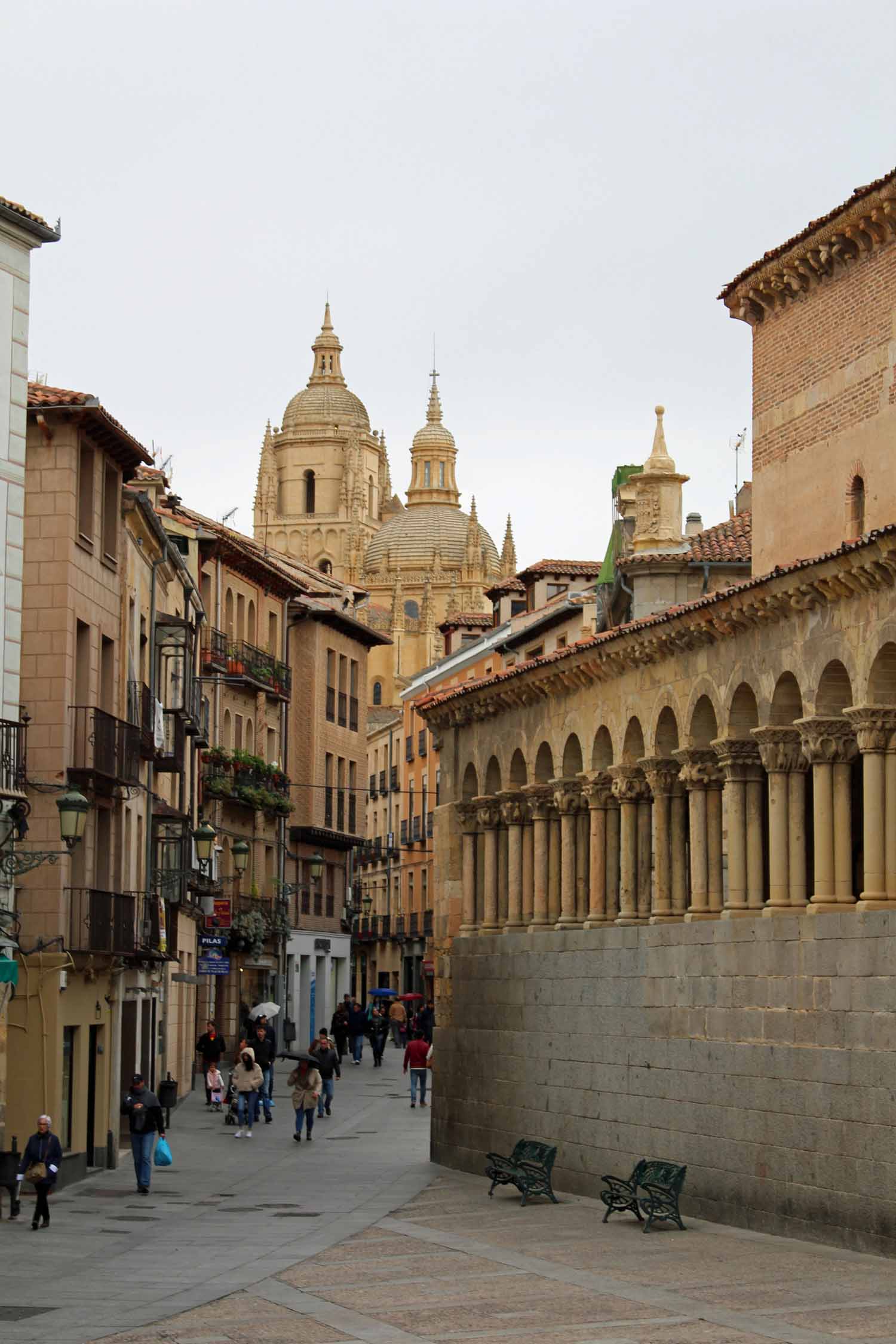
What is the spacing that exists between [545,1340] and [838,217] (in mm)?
14159

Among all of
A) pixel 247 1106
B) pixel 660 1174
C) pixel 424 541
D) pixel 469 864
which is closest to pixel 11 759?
pixel 469 864

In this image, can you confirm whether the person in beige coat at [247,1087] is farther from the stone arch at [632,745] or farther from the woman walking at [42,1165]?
the woman walking at [42,1165]

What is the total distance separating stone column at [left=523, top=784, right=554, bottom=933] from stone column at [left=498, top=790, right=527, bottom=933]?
0.53 meters

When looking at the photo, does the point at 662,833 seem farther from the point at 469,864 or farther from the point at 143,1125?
the point at 469,864

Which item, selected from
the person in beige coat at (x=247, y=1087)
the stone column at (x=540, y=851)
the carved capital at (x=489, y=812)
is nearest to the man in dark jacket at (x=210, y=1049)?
the person in beige coat at (x=247, y=1087)

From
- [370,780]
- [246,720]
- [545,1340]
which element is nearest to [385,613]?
[370,780]

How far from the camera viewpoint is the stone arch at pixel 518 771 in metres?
32.0

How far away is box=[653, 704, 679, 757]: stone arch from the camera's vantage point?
2656cm

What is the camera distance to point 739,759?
24203 mm

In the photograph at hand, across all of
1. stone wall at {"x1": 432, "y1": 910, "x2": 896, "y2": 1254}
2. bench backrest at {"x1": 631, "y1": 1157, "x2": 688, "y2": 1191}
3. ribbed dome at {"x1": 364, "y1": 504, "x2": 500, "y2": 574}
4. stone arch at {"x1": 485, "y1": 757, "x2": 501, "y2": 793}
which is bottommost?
bench backrest at {"x1": 631, "y1": 1157, "x2": 688, "y2": 1191}

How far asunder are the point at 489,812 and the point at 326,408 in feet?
528

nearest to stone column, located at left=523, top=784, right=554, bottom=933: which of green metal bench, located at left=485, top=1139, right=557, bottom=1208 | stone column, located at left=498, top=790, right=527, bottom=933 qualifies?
stone column, located at left=498, top=790, right=527, bottom=933

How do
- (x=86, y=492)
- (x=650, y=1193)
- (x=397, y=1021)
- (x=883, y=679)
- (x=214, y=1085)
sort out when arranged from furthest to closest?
(x=397, y=1021) → (x=214, y=1085) → (x=86, y=492) → (x=650, y=1193) → (x=883, y=679)

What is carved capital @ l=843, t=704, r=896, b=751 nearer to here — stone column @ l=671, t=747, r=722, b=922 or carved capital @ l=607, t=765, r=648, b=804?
stone column @ l=671, t=747, r=722, b=922
